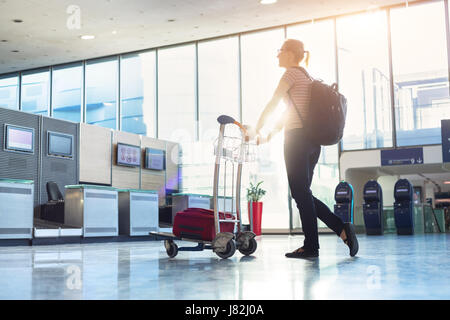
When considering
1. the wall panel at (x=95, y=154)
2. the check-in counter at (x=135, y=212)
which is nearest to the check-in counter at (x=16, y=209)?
the check-in counter at (x=135, y=212)

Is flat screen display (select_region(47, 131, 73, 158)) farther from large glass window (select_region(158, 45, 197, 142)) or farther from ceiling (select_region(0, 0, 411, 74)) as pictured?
large glass window (select_region(158, 45, 197, 142))

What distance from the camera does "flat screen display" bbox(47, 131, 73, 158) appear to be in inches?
326

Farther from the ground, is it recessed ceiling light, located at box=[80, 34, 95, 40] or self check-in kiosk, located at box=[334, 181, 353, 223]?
recessed ceiling light, located at box=[80, 34, 95, 40]

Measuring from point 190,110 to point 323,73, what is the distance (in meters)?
3.23

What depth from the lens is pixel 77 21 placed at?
10.1 meters

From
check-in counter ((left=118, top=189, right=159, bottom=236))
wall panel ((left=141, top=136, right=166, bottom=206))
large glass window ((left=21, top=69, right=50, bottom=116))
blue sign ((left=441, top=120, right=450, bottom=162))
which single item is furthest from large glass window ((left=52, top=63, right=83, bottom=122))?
blue sign ((left=441, top=120, right=450, bottom=162))

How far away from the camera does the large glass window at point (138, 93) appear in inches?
500

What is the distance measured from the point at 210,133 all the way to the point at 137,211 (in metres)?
3.89

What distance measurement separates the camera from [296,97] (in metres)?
3.19

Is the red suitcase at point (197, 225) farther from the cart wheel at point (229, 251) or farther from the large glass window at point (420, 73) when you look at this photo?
the large glass window at point (420, 73)

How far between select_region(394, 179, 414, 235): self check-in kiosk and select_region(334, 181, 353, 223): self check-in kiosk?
89 cm

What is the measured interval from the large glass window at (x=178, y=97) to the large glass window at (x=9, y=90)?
4396mm

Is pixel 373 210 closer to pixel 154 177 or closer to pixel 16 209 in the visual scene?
pixel 154 177

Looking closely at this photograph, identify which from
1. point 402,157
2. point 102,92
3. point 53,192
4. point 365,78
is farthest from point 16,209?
point 365,78
